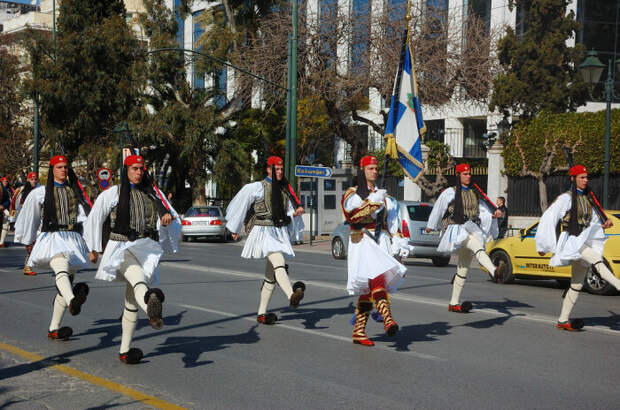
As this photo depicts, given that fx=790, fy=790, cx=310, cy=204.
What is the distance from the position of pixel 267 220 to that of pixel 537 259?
701cm

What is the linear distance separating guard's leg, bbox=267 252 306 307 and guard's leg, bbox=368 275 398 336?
1.09 m

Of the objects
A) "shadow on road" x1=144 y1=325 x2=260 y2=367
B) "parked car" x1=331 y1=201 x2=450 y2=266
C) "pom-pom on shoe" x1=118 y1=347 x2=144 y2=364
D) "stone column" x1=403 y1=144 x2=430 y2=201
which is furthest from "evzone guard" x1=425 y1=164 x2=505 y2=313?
"stone column" x1=403 y1=144 x2=430 y2=201

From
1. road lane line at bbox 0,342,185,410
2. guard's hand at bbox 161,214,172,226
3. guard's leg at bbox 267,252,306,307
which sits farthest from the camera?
guard's leg at bbox 267,252,306,307

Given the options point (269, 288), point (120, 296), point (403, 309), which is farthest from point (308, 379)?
point (120, 296)

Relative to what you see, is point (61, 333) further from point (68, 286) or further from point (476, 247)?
point (476, 247)

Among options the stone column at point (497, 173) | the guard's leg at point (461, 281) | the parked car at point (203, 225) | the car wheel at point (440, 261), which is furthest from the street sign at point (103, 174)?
the guard's leg at point (461, 281)

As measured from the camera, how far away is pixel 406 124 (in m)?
11.7

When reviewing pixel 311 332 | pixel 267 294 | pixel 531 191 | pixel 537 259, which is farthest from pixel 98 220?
pixel 531 191

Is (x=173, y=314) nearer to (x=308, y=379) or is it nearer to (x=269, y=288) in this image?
(x=269, y=288)

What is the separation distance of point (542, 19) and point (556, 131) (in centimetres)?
431

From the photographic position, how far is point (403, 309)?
10.7 meters

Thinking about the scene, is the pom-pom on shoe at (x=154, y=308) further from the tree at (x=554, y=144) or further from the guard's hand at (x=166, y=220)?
the tree at (x=554, y=144)

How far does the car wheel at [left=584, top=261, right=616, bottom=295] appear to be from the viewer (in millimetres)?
13328

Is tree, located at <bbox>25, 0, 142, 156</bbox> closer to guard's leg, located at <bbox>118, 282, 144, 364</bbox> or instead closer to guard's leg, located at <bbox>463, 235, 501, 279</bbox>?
guard's leg, located at <bbox>463, 235, 501, 279</bbox>
